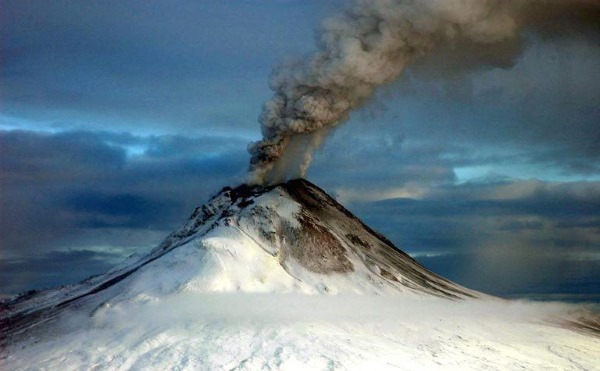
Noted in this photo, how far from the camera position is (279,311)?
174 feet

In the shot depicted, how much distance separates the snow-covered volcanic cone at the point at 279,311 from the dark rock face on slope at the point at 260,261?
172mm

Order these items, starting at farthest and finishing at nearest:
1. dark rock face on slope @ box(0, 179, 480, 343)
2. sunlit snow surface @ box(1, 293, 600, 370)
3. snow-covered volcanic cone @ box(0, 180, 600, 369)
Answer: dark rock face on slope @ box(0, 179, 480, 343), snow-covered volcanic cone @ box(0, 180, 600, 369), sunlit snow surface @ box(1, 293, 600, 370)

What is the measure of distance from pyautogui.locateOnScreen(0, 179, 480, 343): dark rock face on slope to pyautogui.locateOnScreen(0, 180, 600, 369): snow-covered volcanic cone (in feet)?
0.56

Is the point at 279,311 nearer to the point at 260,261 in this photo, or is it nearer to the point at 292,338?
the point at 292,338

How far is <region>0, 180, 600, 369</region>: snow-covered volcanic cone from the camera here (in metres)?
45.4

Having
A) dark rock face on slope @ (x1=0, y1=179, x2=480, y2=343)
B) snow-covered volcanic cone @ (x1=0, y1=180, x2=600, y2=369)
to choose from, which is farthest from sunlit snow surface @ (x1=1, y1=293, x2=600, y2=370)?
dark rock face on slope @ (x1=0, y1=179, x2=480, y2=343)

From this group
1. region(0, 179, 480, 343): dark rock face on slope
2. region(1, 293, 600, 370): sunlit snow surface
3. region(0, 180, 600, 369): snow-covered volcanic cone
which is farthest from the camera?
region(0, 179, 480, 343): dark rock face on slope

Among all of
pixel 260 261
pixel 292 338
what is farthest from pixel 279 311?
pixel 260 261

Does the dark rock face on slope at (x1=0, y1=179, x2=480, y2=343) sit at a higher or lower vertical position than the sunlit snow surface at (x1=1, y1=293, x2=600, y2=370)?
higher

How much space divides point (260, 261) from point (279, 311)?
31.0 feet

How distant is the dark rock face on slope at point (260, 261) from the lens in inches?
2264

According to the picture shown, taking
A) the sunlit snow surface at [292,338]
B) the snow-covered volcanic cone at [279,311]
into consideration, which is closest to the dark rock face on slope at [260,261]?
the snow-covered volcanic cone at [279,311]

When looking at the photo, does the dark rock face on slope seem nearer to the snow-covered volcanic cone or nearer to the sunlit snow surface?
the snow-covered volcanic cone

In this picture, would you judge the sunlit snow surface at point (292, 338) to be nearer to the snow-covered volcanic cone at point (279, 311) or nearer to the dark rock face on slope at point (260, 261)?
the snow-covered volcanic cone at point (279, 311)
